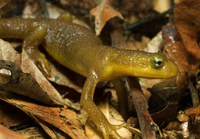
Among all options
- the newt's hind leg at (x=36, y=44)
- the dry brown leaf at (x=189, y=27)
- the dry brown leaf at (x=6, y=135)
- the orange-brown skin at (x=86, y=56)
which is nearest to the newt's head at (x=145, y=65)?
the orange-brown skin at (x=86, y=56)

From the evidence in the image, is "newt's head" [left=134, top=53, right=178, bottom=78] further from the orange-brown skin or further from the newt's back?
the newt's back

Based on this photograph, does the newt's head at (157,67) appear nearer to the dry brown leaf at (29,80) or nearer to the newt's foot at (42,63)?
the dry brown leaf at (29,80)

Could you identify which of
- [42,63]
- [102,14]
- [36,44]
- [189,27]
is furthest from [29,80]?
[189,27]

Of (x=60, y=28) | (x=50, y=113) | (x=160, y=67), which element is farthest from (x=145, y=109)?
(x=60, y=28)

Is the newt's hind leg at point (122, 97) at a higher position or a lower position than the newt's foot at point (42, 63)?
lower

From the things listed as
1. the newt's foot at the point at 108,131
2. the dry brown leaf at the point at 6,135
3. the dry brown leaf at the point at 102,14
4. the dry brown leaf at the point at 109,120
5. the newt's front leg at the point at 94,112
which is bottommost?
the dry brown leaf at the point at 109,120

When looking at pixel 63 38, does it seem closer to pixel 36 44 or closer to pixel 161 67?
pixel 36 44
